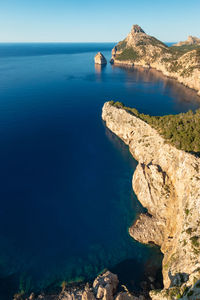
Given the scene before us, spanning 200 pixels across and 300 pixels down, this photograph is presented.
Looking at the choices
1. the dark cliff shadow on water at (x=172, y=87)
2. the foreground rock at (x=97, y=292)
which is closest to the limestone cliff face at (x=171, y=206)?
the foreground rock at (x=97, y=292)

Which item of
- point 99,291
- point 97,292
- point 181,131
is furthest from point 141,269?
point 181,131

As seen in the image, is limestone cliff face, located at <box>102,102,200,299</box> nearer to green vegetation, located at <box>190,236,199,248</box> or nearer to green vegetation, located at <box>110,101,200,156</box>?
green vegetation, located at <box>190,236,199,248</box>

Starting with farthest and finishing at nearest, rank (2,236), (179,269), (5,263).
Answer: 1. (2,236)
2. (5,263)
3. (179,269)

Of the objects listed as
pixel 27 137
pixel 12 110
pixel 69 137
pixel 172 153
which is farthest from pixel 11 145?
pixel 172 153

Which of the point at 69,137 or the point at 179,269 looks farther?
the point at 69,137

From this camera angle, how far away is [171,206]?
1629 inches

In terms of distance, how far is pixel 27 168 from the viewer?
6094cm

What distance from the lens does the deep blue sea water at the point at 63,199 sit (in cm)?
3625

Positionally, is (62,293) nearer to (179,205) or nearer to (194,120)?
(179,205)

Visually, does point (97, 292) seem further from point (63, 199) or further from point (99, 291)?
point (63, 199)

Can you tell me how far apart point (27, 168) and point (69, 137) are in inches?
1062

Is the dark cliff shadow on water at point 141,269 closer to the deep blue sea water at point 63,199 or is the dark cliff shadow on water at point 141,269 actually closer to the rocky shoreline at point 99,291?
the deep blue sea water at point 63,199

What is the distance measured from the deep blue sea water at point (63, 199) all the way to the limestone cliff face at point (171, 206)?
3794 mm

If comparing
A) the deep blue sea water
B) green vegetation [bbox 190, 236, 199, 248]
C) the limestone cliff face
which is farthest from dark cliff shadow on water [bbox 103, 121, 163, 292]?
green vegetation [bbox 190, 236, 199, 248]
